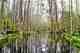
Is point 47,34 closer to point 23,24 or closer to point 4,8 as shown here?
point 23,24

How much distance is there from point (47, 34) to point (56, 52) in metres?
0.14

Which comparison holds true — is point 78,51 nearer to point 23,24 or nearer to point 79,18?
point 79,18

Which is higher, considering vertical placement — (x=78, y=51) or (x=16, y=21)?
(x=16, y=21)

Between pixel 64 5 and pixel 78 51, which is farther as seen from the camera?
pixel 64 5

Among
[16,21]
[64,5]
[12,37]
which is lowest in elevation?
[12,37]

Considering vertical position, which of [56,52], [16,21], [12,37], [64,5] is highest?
[64,5]

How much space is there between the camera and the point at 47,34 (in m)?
1.05

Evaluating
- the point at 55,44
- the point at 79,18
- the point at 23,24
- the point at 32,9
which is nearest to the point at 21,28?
the point at 23,24

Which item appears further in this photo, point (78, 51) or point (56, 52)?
point (56, 52)

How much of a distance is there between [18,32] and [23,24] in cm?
7

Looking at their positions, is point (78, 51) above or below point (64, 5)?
below

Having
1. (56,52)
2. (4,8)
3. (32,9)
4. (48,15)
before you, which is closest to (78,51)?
(56,52)

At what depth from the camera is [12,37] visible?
1.05 meters

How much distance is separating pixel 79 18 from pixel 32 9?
13.6 inches
